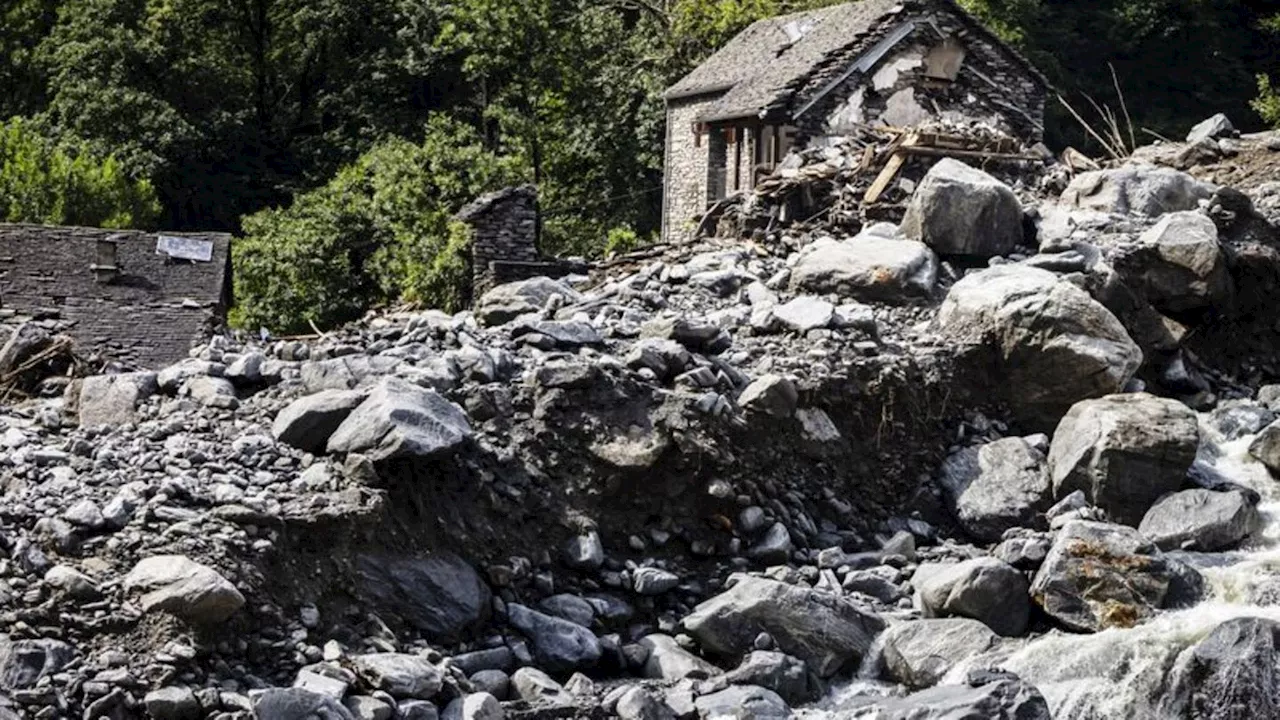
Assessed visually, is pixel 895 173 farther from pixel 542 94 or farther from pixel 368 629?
pixel 542 94

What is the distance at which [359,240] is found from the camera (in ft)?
111

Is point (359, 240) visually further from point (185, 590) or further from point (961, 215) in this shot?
point (185, 590)

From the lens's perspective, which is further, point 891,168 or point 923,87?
point 923,87

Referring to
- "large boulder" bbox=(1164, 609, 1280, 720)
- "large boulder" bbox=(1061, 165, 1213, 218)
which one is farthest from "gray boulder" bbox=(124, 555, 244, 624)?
"large boulder" bbox=(1061, 165, 1213, 218)

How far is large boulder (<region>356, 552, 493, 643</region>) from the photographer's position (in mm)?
13914

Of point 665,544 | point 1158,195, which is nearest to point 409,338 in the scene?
point 665,544

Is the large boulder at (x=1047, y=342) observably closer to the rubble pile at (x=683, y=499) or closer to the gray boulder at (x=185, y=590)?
the rubble pile at (x=683, y=499)

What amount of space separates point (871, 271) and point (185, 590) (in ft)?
29.9

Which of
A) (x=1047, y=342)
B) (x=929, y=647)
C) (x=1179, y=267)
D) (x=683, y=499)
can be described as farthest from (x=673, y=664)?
(x=1179, y=267)

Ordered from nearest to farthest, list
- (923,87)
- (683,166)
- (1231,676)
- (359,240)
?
(1231,676) < (923,87) < (683,166) < (359,240)

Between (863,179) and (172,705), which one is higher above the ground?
(863,179)

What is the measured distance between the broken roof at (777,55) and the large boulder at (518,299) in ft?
29.3

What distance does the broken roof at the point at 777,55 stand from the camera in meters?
28.4

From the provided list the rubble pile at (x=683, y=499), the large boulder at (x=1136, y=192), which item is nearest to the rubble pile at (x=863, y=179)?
the large boulder at (x=1136, y=192)
